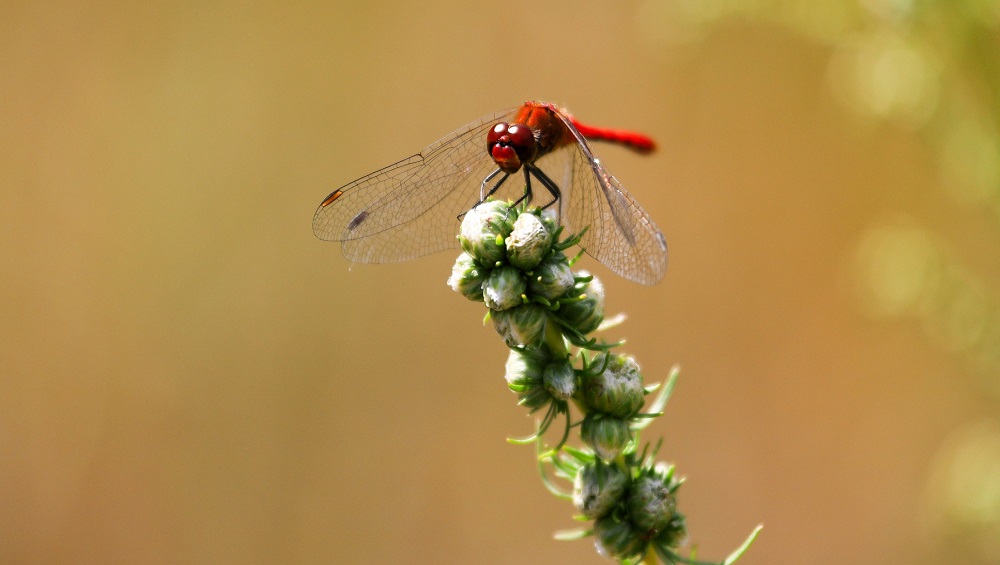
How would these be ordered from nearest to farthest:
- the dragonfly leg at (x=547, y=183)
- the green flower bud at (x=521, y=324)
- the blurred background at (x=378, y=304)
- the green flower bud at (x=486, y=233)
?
the green flower bud at (x=521, y=324)
the green flower bud at (x=486, y=233)
the dragonfly leg at (x=547, y=183)
the blurred background at (x=378, y=304)

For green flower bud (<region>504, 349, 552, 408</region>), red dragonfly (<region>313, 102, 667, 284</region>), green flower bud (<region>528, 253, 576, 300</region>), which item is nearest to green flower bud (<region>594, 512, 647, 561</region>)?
green flower bud (<region>504, 349, 552, 408</region>)

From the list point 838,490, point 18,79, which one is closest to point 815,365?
point 838,490

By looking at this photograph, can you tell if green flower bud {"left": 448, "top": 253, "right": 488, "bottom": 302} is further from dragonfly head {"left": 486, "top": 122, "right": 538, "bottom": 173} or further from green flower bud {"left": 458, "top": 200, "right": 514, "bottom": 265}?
dragonfly head {"left": 486, "top": 122, "right": 538, "bottom": 173}

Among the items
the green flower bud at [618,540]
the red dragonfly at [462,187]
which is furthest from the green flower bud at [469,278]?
the green flower bud at [618,540]

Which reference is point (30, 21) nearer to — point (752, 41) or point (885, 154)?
point (752, 41)

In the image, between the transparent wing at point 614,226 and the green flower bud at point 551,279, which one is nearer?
the green flower bud at point 551,279

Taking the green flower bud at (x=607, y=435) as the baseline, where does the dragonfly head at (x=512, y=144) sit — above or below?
above

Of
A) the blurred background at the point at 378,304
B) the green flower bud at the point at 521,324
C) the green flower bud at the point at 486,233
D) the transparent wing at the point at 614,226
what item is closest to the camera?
the green flower bud at the point at 521,324

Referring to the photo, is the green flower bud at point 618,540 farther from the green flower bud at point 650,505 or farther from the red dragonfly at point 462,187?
the red dragonfly at point 462,187
